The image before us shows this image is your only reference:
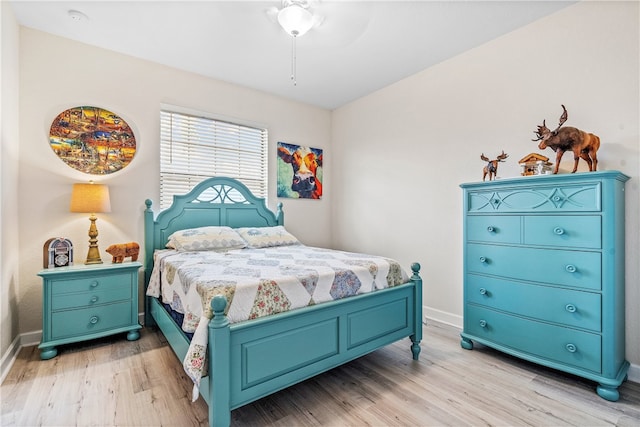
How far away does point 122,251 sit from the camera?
8.90 feet

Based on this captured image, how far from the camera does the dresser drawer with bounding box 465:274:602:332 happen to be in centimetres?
191

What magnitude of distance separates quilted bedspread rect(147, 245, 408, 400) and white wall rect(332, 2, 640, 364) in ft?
3.73

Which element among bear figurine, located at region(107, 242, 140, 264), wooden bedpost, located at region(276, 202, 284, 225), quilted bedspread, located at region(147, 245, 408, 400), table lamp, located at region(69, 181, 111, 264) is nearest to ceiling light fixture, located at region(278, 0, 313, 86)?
quilted bedspread, located at region(147, 245, 408, 400)

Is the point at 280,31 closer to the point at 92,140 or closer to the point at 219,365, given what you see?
the point at 92,140

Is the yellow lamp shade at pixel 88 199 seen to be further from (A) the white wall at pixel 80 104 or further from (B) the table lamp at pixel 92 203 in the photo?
(A) the white wall at pixel 80 104

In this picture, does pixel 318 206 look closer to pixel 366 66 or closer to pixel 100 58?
pixel 366 66

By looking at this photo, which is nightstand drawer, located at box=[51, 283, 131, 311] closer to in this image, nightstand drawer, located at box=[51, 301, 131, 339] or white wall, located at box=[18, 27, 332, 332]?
nightstand drawer, located at box=[51, 301, 131, 339]

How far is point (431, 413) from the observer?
1704 millimetres

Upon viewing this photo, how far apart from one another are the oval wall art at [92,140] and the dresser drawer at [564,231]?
3.63 metres

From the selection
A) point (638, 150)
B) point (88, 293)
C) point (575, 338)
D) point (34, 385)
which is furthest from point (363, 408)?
point (638, 150)

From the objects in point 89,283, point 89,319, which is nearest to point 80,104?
point 89,283

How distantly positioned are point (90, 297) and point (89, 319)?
18 cm

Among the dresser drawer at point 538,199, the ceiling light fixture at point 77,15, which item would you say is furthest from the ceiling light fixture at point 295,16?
the dresser drawer at point 538,199

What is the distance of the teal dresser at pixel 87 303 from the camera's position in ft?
7.56
